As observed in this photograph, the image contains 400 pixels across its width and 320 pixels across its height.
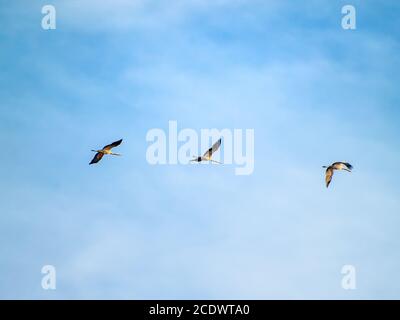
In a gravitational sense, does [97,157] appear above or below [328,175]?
above

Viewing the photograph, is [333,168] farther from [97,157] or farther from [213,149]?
[97,157]

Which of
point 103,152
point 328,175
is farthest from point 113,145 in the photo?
point 328,175

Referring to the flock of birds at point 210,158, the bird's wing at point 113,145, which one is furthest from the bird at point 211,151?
the bird's wing at point 113,145

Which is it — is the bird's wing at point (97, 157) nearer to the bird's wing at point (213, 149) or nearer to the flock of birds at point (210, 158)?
the flock of birds at point (210, 158)

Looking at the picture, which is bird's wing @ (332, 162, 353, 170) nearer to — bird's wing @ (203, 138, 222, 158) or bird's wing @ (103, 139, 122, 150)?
bird's wing @ (203, 138, 222, 158)

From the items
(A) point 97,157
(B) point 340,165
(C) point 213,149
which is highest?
(A) point 97,157

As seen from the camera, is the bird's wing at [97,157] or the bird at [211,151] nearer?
the bird at [211,151]

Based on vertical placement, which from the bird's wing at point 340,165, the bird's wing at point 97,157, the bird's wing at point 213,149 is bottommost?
the bird's wing at point 340,165

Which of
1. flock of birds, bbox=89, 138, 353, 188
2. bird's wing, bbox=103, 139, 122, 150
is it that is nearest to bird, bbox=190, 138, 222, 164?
flock of birds, bbox=89, 138, 353, 188
